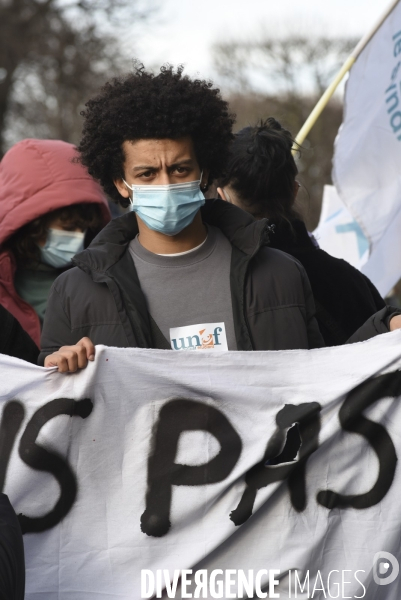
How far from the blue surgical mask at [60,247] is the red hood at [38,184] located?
12 cm

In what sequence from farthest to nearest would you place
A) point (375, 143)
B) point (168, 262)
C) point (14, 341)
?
point (375, 143)
point (14, 341)
point (168, 262)

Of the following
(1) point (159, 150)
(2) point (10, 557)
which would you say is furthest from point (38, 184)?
(2) point (10, 557)

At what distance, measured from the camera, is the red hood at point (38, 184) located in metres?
4.08

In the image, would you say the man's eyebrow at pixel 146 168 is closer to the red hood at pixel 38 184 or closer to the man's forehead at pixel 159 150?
the man's forehead at pixel 159 150

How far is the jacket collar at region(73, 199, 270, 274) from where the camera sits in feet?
9.41

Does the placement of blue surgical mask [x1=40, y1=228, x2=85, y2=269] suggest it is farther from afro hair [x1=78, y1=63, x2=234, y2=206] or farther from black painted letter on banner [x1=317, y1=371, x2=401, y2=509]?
black painted letter on banner [x1=317, y1=371, x2=401, y2=509]

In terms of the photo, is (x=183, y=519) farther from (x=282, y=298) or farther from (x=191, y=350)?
(x=282, y=298)

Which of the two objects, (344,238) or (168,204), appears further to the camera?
(344,238)

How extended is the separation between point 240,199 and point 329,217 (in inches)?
109

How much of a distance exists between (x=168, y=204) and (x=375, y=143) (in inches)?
98.5

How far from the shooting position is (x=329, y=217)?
20.6 ft

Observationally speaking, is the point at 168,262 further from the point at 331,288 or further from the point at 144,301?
the point at 331,288

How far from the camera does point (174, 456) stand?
2.79 metres

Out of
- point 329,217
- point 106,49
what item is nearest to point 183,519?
point 329,217
